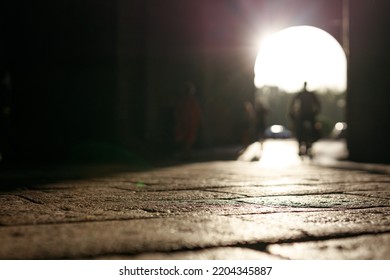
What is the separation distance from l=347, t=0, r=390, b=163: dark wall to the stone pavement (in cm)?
685

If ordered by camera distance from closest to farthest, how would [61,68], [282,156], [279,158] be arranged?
[61,68]
[279,158]
[282,156]

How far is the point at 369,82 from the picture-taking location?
434 inches

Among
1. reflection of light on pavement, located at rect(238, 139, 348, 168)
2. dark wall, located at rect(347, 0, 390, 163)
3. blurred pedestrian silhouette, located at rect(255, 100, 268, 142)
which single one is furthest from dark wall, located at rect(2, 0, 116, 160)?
blurred pedestrian silhouette, located at rect(255, 100, 268, 142)

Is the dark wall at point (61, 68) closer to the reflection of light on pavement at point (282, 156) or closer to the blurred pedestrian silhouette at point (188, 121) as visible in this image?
the blurred pedestrian silhouette at point (188, 121)

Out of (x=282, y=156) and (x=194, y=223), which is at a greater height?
(x=194, y=223)

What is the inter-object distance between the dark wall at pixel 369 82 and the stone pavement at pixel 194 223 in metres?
6.85

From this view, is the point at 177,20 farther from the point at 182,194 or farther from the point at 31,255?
the point at 31,255

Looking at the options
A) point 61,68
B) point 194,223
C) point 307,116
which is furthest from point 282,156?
point 194,223

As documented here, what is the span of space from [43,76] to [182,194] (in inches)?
320

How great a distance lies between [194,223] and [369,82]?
919cm

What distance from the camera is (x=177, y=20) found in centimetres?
1677

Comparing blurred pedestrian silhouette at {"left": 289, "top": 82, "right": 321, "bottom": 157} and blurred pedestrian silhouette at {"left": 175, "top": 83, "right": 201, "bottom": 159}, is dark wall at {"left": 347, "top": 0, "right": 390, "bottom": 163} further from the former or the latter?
blurred pedestrian silhouette at {"left": 175, "top": 83, "right": 201, "bottom": 159}

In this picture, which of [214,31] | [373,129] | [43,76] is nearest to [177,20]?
[214,31]

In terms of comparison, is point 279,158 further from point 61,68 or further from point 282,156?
point 61,68
